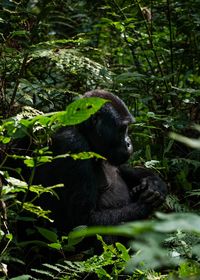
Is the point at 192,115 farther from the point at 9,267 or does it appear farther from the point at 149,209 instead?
the point at 9,267

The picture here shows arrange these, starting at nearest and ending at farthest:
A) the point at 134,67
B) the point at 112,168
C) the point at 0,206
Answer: the point at 0,206 < the point at 112,168 < the point at 134,67

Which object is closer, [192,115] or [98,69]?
[98,69]

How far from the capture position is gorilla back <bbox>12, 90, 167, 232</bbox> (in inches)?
139

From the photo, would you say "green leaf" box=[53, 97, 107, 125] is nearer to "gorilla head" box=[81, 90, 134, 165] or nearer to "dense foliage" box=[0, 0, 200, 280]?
"dense foliage" box=[0, 0, 200, 280]

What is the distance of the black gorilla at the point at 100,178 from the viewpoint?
11.6ft

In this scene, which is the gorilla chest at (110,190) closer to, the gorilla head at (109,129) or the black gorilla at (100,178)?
the black gorilla at (100,178)

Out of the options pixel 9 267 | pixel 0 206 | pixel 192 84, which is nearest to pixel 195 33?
pixel 192 84

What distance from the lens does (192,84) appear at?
17.7 ft

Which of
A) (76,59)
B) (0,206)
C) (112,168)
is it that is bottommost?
(112,168)

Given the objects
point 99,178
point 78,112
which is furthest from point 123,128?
point 78,112

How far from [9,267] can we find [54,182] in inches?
24.6

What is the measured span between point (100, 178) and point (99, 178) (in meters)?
0.01

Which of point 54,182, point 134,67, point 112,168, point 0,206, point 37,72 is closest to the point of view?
point 0,206

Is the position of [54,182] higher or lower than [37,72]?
lower
